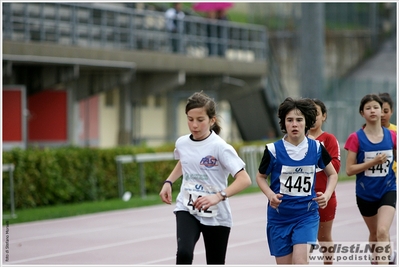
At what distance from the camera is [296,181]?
7.79 meters

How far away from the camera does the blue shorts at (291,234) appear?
25.2ft

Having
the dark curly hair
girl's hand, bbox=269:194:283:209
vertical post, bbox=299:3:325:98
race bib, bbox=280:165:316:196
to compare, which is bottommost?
girl's hand, bbox=269:194:283:209

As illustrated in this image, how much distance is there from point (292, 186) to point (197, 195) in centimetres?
79

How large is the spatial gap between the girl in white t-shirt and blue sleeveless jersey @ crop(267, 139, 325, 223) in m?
0.36

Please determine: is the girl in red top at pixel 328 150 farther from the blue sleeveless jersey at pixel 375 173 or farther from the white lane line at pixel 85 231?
the white lane line at pixel 85 231

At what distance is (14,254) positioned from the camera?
471 inches

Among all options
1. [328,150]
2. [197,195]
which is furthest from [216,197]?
[328,150]

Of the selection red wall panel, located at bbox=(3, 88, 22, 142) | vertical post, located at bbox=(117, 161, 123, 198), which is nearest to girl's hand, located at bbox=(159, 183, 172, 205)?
vertical post, located at bbox=(117, 161, 123, 198)

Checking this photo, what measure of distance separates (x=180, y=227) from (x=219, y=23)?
26.2m

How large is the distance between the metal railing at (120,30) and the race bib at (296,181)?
16.8m

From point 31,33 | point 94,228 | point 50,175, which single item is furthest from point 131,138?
point 94,228

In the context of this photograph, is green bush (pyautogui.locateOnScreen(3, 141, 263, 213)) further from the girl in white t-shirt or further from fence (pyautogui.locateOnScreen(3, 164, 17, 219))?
the girl in white t-shirt

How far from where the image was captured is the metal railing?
24.7m

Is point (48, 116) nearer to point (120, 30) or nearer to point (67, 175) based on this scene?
point (120, 30)
